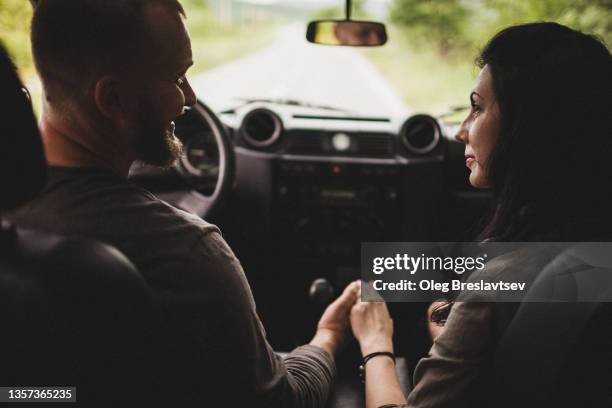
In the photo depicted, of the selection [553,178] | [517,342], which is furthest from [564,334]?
[553,178]

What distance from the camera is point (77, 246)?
89 centimetres

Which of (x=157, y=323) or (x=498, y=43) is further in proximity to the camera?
(x=498, y=43)

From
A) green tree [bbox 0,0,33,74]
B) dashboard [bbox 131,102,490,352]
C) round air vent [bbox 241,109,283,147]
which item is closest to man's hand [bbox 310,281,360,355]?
dashboard [bbox 131,102,490,352]

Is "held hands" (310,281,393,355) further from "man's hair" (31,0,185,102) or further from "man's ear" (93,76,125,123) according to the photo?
"man's hair" (31,0,185,102)

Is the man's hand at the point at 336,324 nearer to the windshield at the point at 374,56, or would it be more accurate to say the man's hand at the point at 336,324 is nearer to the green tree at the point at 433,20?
the windshield at the point at 374,56

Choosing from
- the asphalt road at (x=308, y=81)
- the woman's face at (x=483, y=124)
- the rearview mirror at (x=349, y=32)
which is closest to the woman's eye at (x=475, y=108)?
the woman's face at (x=483, y=124)

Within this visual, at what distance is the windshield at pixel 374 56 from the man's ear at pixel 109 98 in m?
1.36

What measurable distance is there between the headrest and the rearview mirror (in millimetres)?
2005

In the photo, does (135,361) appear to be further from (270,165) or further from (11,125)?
(270,165)

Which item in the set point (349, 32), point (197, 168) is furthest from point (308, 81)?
point (349, 32)

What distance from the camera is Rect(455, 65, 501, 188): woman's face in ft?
4.68

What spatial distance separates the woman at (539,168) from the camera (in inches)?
49.5

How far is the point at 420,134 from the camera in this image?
3.39 metres

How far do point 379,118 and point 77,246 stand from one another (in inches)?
108
